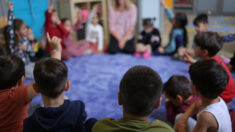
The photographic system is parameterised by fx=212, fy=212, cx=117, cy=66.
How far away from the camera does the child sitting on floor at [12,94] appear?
3.18 ft

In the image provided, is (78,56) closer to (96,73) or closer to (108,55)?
(108,55)

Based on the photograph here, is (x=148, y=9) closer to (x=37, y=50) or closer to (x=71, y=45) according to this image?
(x=71, y=45)

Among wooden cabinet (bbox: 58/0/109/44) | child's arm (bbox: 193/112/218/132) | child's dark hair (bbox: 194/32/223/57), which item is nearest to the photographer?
child's arm (bbox: 193/112/218/132)

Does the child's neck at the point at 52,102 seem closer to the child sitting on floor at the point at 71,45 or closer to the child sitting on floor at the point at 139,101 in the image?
the child sitting on floor at the point at 139,101

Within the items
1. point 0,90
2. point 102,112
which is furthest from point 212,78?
point 0,90

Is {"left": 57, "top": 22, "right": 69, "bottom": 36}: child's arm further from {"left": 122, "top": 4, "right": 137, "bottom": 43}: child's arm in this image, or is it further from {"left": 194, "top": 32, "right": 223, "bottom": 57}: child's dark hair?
{"left": 194, "top": 32, "right": 223, "bottom": 57}: child's dark hair

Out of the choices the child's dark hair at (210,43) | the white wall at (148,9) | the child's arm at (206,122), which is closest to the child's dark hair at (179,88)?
the child's dark hair at (210,43)

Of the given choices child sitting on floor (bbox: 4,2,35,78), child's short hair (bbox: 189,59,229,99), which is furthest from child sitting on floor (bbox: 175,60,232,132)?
child sitting on floor (bbox: 4,2,35,78)

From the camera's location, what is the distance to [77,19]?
3.21 m

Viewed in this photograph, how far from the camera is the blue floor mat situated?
1.62 m

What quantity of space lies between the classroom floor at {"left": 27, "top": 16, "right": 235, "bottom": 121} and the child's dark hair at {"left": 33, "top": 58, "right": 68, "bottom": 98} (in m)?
0.71

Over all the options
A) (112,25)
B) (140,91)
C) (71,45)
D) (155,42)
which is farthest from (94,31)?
(140,91)

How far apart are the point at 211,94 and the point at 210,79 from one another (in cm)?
7

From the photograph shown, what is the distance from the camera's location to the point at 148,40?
9.78ft
